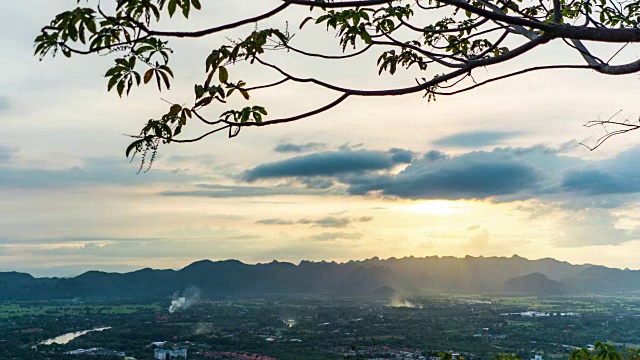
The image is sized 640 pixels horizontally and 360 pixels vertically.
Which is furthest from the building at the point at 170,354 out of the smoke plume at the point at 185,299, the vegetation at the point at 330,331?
the smoke plume at the point at 185,299

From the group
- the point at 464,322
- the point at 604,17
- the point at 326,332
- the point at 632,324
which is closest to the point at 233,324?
the point at 326,332

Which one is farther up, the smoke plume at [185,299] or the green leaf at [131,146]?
the green leaf at [131,146]

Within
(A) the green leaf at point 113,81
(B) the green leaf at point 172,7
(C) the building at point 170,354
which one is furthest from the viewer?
(C) the building at point 170,354

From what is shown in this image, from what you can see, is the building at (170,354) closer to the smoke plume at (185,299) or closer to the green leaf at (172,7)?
the smoke plume at (185,299)

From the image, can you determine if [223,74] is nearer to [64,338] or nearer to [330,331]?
[330,331]

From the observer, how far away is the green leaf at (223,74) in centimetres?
301

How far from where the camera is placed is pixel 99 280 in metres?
162

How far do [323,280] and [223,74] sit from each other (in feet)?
594

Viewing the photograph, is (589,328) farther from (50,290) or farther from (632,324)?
(50,290)

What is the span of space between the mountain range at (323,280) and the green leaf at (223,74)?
506ft

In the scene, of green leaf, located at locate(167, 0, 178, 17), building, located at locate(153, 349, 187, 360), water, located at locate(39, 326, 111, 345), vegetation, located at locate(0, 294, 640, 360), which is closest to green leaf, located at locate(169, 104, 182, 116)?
green leaf, located at locate(167, 0, 178, 17)

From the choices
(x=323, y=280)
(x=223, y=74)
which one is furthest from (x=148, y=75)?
(x=323, y=280)

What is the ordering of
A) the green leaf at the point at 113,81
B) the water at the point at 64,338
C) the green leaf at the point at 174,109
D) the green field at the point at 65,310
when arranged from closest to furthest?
the green leaf at the point at 113,81, the green leaf at the point at 174,109, the water at the point at 64,338, the green field at the point at 65,310

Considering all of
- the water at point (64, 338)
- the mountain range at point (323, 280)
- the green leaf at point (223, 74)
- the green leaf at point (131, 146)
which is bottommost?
the water at point (64, 338)
